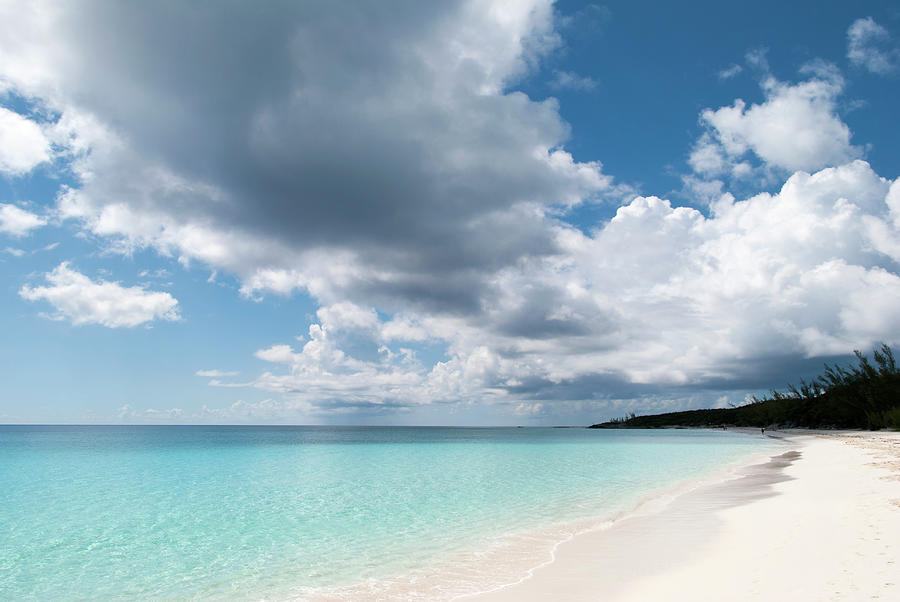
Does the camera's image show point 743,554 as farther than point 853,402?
No

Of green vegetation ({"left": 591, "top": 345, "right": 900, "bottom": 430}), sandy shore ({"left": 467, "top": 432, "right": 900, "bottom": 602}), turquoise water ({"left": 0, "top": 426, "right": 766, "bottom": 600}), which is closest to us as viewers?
sandy shore ({"left": 467, "top": 432, "right": 900, "bottom": 602})

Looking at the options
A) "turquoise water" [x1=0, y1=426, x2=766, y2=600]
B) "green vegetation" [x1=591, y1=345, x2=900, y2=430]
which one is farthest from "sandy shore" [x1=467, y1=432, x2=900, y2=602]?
"green vegetation" [x1=591, y1=345, x2=900, y2=430]

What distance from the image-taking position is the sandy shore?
298 inches

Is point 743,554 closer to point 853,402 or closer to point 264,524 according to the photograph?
point 264,524

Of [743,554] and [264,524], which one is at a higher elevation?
[743,554]

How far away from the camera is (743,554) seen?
984 centimetres

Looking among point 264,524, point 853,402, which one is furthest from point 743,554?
point 853,402

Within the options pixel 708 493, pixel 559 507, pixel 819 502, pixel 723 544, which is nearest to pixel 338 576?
pixel 723 544

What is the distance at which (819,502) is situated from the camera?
15102mm

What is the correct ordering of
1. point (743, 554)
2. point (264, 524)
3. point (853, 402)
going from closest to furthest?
1. point (743, 554)
2. point (264, 524)
3. point (853, 402)

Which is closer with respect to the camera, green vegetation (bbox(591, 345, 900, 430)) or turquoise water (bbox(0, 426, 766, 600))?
turquoise water (bbox(0, 426, 766, 600))

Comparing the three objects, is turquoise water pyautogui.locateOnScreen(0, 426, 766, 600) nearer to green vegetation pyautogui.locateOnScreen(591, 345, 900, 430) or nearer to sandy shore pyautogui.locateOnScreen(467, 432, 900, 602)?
sandy shore pyautogui.locateOnScreen(467, 432, 900, 602)

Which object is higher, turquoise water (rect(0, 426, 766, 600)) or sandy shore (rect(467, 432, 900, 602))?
sandy shore (rect(467, 432, 900, 602))

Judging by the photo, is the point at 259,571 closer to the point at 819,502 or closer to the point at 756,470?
the point at 819,502
